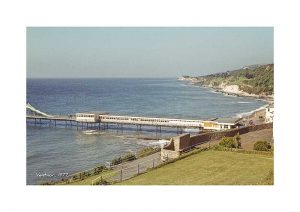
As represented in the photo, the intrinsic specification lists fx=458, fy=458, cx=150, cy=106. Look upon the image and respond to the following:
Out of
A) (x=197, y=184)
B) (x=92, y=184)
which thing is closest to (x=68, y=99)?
(x=92, y=184)

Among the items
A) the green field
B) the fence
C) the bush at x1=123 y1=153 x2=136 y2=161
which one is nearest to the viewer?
the green field

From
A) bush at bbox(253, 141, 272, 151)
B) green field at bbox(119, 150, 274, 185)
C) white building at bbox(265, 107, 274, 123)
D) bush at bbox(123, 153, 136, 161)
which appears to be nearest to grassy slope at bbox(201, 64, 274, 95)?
white building at bbox(265, 107, 274, 123)

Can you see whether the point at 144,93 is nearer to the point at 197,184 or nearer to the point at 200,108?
the point at 200,108

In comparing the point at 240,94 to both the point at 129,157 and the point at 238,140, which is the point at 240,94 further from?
the point at 129,157

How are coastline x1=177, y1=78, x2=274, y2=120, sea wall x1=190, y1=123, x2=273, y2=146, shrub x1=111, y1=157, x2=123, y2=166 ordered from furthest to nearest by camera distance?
sea wall x1=190, y1=123, x2=273, y2=146 → coastline x1=177, y1=78, x2=274, y2=120 → shrub x1=111, y1=157, x2=123, y2=166

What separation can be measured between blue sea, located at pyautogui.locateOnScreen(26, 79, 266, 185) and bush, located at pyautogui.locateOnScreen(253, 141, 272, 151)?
8.31ft

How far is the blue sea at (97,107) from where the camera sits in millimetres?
14758

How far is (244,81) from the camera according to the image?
685 inches

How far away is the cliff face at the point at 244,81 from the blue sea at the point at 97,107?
1.16 ft

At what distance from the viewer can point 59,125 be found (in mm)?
19031

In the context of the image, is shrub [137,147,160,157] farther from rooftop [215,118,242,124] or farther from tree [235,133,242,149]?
rooftop [215,118,242,124]

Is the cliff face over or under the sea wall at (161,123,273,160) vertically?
over

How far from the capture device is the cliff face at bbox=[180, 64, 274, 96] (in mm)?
15426

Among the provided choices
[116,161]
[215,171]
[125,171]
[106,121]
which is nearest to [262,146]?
[215,171]
